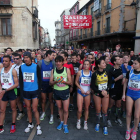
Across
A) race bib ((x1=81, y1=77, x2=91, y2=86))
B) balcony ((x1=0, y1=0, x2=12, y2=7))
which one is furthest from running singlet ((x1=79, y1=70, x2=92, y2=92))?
balcony ((x1=0, y1=0, x2=12, y2=7))

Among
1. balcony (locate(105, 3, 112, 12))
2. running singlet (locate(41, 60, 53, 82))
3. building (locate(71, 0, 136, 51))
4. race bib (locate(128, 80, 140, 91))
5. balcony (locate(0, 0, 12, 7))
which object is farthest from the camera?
balcony (locate(105, 3, 112, 12))

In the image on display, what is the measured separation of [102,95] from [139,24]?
11676 millimetres

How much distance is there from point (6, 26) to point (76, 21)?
24.5 ft

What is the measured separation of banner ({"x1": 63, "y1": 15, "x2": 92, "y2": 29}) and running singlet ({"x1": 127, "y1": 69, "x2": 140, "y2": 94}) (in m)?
12.7

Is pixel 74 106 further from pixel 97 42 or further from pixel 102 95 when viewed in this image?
pixel 97 42

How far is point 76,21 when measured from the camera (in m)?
14.9

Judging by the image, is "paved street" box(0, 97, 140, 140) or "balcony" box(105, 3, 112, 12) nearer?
"paved street" box(0, 97, 140, 140)

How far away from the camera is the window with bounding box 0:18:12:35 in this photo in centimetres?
1426

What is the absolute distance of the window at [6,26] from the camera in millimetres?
14262

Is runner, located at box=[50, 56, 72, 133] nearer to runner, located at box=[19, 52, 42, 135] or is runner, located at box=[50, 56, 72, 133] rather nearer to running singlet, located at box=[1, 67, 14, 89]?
runner, located at box=[19, 52, 42, 135]

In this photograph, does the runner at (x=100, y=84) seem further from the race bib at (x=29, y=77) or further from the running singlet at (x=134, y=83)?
the race bib at (x=29, y=77)

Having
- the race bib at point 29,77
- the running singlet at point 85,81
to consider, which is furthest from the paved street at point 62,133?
the race bib at point 29,77

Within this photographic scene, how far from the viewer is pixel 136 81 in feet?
10.4

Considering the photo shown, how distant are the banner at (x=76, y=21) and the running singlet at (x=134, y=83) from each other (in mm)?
12683
